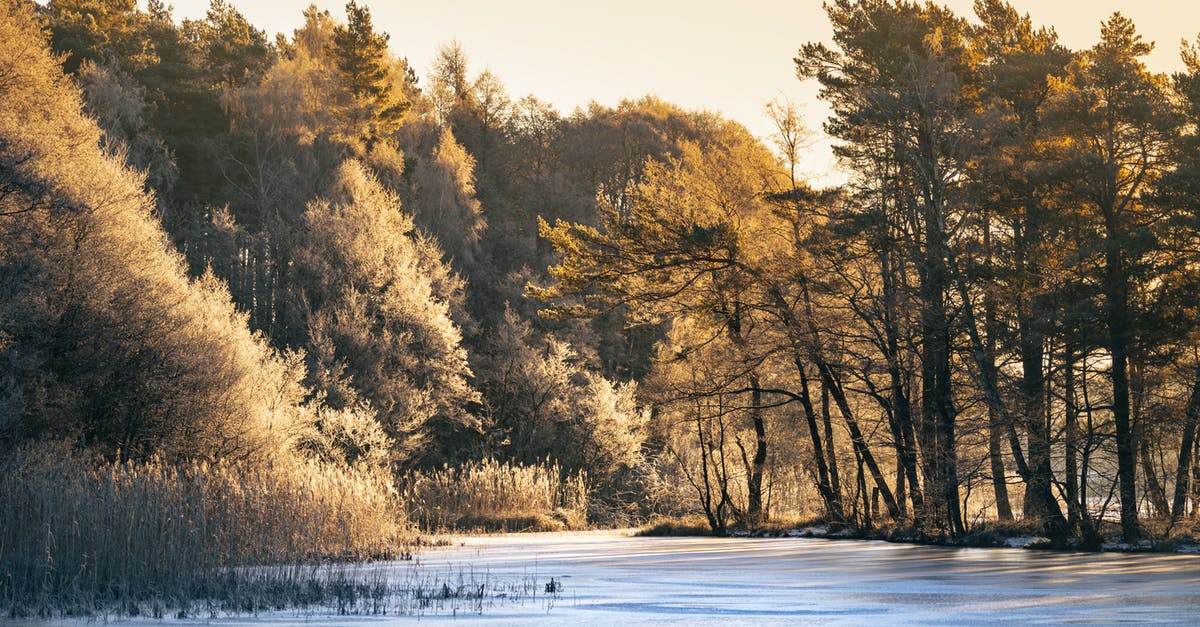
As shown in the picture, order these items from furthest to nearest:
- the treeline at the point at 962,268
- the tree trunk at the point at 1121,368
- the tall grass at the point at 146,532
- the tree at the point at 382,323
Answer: the tree at the point at 382,323
the treeline at the point at 962,268
the tree trunk at the point at 1121,368
the tall grass at the point at 146,532

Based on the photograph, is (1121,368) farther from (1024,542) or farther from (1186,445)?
(1024,542)

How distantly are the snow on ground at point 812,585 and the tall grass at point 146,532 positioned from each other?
5.68 feet

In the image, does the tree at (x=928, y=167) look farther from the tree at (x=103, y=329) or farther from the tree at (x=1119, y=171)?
the tree at (x=103, y=329)

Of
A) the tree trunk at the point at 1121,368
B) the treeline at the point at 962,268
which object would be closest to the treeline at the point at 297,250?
the treeline at the point at 962,268

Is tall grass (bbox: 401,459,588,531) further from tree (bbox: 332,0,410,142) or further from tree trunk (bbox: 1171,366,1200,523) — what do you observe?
tree (bbox: 332,0,410,142)

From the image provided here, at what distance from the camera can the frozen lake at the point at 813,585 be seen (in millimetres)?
11453

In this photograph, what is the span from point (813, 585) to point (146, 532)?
7994mm

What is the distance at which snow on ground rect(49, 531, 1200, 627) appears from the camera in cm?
1145

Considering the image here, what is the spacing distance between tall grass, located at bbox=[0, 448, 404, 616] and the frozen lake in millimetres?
1681

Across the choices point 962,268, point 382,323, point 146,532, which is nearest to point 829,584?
point 146,532

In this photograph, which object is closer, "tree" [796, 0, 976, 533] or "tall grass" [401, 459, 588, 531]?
"tree" [796, 0, 976, 533]

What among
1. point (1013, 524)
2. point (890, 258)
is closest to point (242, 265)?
point (890, 258)

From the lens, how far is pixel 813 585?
15.0 m

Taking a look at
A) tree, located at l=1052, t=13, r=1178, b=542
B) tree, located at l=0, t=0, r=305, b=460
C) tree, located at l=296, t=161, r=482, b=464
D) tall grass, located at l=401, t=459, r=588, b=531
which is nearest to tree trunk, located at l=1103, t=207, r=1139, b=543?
tree, located at l=1052, t=13, r=1178, b=542
